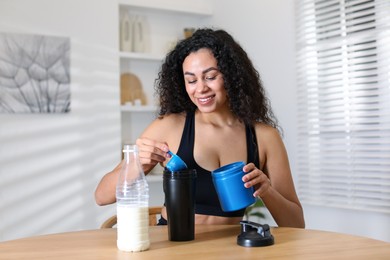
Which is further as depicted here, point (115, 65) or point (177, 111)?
point (115, 65)

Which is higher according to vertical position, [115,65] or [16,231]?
[115,65]

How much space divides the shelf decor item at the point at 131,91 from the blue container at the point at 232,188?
279cm

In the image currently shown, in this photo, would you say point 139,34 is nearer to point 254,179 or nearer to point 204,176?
point 204,176

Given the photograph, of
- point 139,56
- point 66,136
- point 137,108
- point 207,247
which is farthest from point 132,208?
point 139,56

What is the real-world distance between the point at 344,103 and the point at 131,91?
1.87 meters

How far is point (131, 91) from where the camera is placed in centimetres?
412

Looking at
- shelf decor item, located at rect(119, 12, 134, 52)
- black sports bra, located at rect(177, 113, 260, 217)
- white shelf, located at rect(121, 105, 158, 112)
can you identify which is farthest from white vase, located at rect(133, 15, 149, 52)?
black sports bra, located at rect(177, 113, 260, 217)

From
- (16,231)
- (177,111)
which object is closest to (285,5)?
(177,111)

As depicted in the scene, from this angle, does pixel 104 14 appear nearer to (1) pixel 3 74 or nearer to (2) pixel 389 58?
(1) pixel 3 74

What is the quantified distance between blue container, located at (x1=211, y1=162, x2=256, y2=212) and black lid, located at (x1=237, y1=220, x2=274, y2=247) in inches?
2.4

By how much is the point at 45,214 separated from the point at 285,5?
231 cm

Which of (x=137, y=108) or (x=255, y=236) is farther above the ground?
(x=137, y=108)

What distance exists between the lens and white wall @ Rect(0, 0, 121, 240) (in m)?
3.43

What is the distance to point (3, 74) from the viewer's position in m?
3.41
